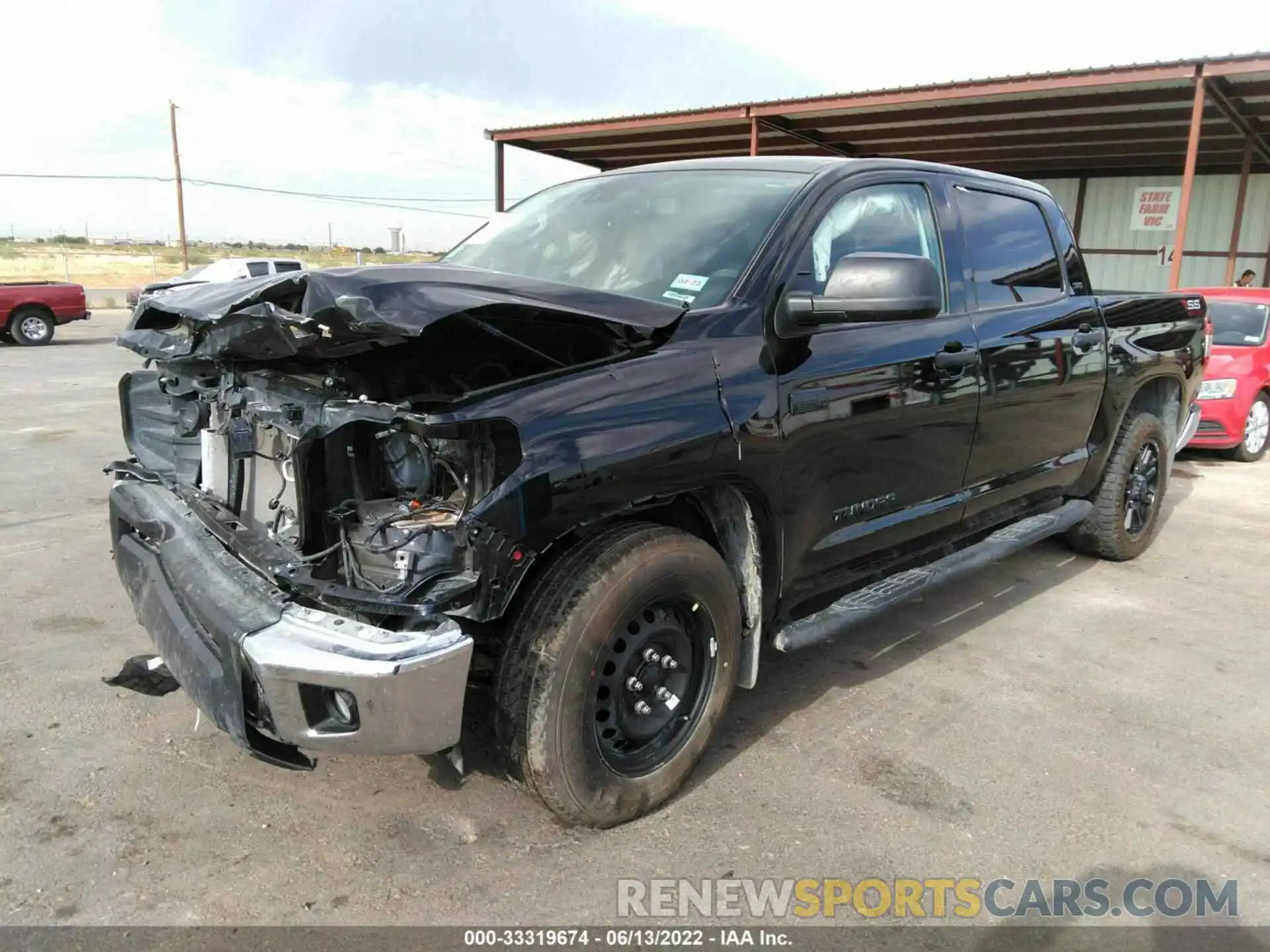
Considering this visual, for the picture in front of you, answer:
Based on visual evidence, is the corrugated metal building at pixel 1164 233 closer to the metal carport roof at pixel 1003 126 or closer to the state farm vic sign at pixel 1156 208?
the state farm vic sign at pixel 1156 208

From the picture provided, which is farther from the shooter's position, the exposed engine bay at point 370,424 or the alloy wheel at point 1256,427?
the alloy wheel at point 1256,427

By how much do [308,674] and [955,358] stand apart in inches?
103

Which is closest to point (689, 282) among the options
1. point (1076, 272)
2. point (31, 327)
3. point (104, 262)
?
point (1076, 272)

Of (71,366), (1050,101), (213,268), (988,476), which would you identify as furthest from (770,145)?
(988,476)

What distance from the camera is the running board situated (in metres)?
3.12

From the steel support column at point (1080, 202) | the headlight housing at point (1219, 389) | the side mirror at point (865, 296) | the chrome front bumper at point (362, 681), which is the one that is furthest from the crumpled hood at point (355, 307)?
the steel support column at point (1080, 202)

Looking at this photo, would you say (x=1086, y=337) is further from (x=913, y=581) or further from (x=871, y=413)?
(x=871, y=413)

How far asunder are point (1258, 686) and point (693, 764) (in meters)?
2.57

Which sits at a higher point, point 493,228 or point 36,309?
point 493,228

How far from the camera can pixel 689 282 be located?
9.89 feet

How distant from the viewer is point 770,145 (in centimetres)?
1712

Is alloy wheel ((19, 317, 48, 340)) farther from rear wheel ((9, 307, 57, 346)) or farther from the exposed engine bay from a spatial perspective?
the exposed engine bay

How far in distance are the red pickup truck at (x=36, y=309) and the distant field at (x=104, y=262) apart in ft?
23.3

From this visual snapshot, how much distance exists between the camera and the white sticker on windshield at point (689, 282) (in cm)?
299
